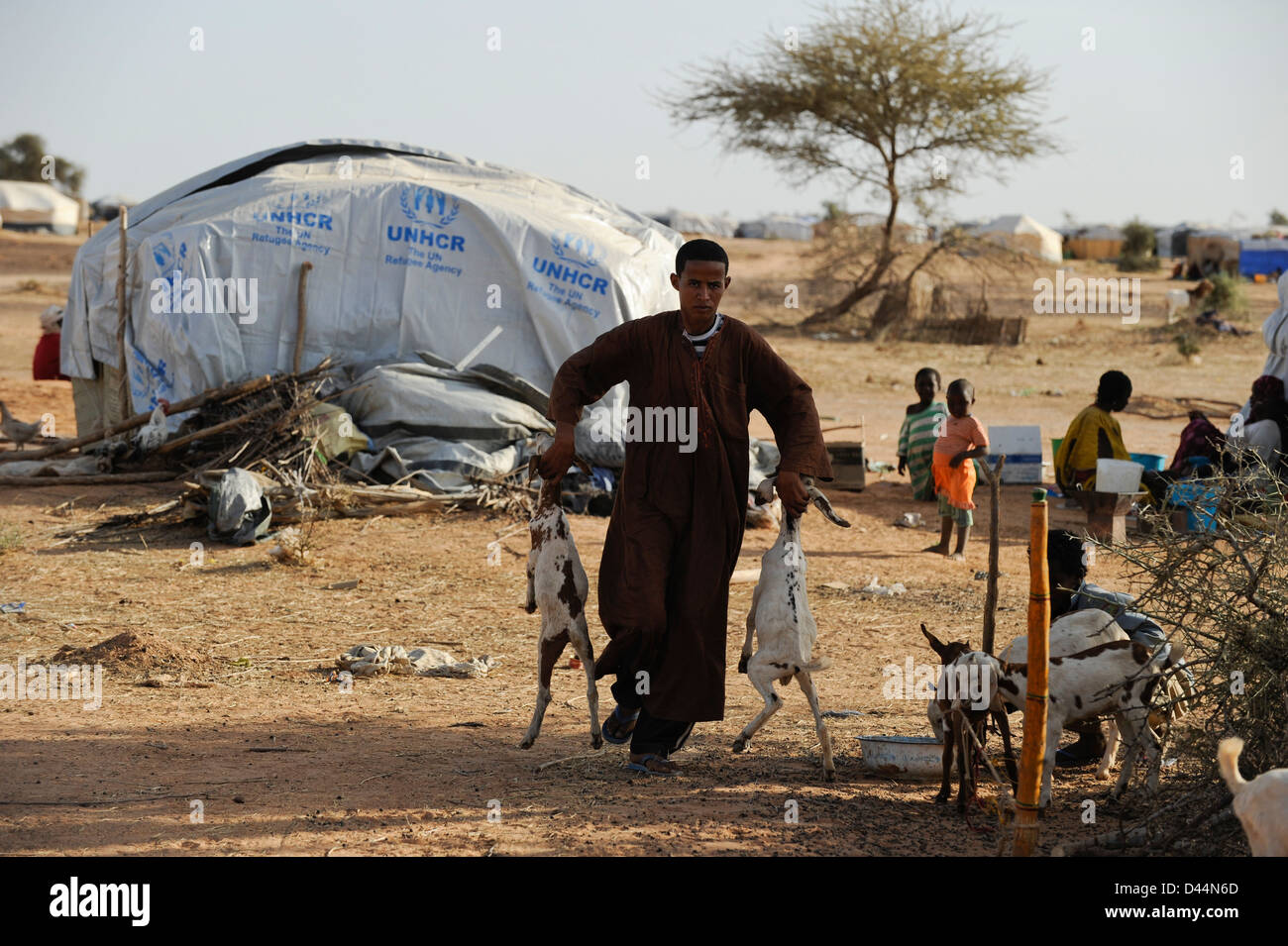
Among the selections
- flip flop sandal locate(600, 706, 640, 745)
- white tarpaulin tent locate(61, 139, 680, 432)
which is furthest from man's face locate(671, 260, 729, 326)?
white tarpaulin tent locate(61, 139, 680, 432)

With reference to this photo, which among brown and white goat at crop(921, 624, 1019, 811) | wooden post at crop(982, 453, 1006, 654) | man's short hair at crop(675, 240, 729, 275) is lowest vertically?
brown and white goat at crop(921, 624, 1019, 811)

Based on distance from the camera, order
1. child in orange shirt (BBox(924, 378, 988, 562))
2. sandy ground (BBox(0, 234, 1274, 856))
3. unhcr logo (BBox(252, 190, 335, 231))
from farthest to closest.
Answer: unhcr logo (BBox(252, 190, 335, 231)) → child in orange shirt (BBox(924, 378, 988, 562)) → sandy ground (BBox(0, 234, 1274, 856))

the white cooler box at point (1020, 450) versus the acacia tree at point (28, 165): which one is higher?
the acacia tree at point (28, 165)

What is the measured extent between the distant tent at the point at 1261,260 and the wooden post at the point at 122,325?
30.0m

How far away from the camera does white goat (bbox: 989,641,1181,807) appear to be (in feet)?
12.1

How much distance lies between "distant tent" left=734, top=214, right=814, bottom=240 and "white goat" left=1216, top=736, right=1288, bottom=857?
4823 cm

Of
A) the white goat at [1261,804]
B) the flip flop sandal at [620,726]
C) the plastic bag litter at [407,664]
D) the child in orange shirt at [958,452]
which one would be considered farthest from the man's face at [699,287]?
the child in orange shirt at [958,452]

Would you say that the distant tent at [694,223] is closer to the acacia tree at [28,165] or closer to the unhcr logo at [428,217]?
the acacia tree at [28,165]

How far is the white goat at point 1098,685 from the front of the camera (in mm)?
3695

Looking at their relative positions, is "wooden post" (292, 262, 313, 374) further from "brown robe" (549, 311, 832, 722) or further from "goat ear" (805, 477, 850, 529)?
"goat ear" (805, 477, 850, 529)

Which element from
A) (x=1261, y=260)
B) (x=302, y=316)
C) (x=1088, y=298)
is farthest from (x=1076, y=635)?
(x=1261, y=260)

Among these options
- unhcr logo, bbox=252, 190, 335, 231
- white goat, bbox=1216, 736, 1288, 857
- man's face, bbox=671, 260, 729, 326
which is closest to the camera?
white goat, bbox=1216, 736, 1288, 857

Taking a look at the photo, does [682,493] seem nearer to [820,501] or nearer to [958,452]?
[820,501]

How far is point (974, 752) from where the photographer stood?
382cm
